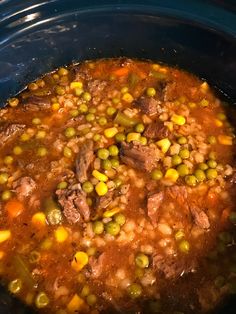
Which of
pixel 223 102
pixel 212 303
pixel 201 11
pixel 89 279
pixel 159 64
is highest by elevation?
pixel 201 11

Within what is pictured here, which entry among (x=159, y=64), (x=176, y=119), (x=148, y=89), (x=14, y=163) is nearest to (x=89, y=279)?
(x=14, y=163)

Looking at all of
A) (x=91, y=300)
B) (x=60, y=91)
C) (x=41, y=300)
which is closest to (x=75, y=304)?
(x=91, y=300)

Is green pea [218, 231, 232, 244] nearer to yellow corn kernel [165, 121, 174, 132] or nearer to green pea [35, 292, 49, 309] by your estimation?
yellow corn kernel [165, 121, 174, 132]

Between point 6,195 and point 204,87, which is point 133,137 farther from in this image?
point 6,195

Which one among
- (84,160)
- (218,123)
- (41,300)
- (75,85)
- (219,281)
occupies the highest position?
(75,85)

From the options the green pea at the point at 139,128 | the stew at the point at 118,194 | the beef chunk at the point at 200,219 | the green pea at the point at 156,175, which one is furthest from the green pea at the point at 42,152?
the beef chunk at the point at 200,219

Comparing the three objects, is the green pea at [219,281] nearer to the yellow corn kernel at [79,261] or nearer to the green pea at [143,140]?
the yellow corn kernel at [79,261]

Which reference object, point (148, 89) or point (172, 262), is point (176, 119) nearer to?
point (148, 89)
